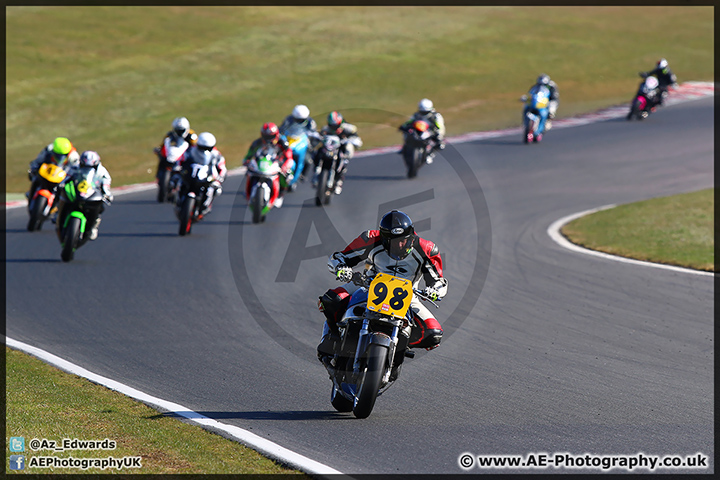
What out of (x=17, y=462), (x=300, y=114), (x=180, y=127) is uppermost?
(x=300, y=114)

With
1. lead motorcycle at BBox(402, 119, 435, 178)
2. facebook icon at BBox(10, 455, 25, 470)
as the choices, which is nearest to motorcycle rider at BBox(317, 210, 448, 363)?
facebook icon at BBox(10, 455, 25, 470)

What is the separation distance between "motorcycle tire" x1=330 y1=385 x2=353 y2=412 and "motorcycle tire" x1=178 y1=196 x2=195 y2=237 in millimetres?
10034

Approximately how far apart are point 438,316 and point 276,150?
7711mm

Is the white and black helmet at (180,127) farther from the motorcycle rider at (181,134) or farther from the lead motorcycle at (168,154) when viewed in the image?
the lead motorcycle at (168,154)

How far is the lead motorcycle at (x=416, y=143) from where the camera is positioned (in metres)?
23.2

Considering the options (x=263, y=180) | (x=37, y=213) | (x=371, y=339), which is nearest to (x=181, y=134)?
(x=263, y=180)

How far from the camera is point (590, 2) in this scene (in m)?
62.3

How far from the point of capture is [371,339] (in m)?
7.52

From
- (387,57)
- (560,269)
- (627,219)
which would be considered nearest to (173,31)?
(387,57)

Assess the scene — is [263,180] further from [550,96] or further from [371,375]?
[550,96]

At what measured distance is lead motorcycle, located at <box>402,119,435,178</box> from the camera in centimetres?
2320

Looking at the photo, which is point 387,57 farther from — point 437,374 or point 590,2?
point 437,374

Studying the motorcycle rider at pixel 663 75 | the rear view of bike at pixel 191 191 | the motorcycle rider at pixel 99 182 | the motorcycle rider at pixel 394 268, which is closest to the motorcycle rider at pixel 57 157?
the motorcycle rider at pixel 99 182

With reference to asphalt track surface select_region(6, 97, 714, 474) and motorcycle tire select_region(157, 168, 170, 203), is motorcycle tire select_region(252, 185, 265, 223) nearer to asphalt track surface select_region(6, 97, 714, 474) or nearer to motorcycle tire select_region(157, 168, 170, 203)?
asphalt track surface select_region(6, 97, 714, 474)
